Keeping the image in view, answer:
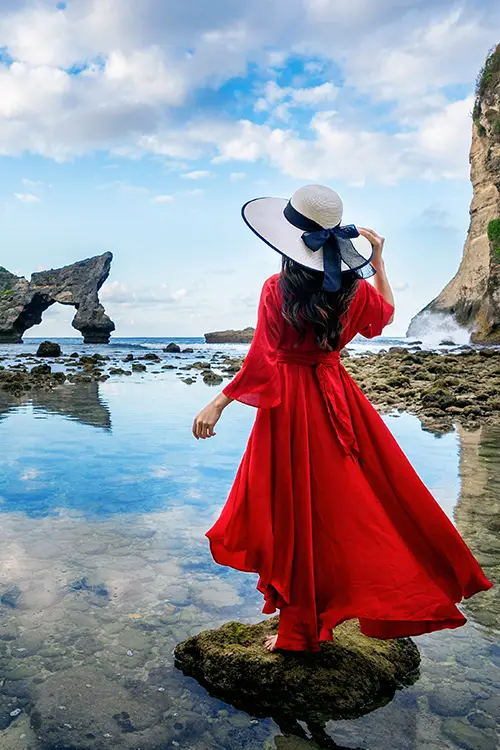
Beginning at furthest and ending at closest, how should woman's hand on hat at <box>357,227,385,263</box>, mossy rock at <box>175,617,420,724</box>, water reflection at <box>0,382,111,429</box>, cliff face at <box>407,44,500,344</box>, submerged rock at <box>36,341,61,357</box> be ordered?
cliff face at <box>407,44,500,344</box>
submerged rock at <box>36,341,61,357</box>
water reflection at <box>0,382,111,429</box>
woman's hand on hat at <box>357,227,385,263</box>
mossy rock at <box>175,617,420,724</box>

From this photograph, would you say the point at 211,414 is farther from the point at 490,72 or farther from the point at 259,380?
the point at 490,72

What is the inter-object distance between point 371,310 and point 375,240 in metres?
0.30

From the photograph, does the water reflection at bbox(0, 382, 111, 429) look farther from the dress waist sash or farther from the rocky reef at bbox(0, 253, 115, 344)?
the rocky reef at bbox(0, 253, 115, 344)

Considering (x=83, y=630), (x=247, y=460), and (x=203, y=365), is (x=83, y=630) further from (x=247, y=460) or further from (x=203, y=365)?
(x=203, y=365)

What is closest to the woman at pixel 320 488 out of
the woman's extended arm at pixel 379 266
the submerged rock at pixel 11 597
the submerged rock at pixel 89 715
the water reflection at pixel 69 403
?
the woman's extended arm at pixel 379 266

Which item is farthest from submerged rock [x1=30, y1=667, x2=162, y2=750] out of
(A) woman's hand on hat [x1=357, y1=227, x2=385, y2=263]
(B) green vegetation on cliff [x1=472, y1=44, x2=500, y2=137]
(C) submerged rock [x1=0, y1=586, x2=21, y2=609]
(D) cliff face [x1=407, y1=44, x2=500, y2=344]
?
(B) green vegetation on cliff [x1=472, y1=44, x2=500, y2=137]

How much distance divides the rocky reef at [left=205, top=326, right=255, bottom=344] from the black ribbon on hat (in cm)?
6635

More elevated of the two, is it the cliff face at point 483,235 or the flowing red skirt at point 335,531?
the cliff face at point 483,235

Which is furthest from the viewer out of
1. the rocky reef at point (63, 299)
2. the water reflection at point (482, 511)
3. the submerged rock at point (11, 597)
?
the rocky reef at point (63, 299)

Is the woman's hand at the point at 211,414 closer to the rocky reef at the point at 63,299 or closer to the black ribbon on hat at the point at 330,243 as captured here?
the black ribbon on hat at the point at 330,243

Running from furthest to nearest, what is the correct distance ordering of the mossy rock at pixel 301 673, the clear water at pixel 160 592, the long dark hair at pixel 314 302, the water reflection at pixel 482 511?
1. the water reflection at pixel 482 511
2. the long dark hair at pixel 314 302
3. the mossy rock at pixel 301 673
4. the clear water at pixel 160 592

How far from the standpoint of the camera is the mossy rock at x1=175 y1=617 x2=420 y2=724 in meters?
2.34

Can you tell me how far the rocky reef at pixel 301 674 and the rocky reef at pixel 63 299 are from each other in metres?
55.0

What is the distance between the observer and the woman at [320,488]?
2.38 meters
